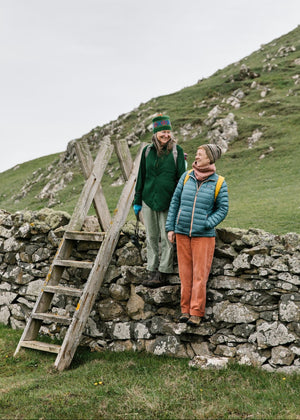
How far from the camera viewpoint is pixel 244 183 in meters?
20.5

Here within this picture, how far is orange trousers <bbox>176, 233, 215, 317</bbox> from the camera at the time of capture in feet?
19.5

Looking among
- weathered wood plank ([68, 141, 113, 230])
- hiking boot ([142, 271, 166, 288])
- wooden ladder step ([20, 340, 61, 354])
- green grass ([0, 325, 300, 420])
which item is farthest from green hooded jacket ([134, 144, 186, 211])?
wooden ladder step ([20, 340, 61, 354])

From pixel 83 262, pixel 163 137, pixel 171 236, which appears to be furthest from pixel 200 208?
pixel 83 262

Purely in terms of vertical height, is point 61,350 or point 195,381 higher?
point 61,350

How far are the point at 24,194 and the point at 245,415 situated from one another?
35.1 m

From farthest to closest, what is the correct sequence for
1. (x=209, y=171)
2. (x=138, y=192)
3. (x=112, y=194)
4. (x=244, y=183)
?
1. (x=112, y=194)
2. (x=244, y=183)
3. (x=138, y=192)
4. (x=209, y=171)

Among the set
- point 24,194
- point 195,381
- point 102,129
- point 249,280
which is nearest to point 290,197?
point 249,280

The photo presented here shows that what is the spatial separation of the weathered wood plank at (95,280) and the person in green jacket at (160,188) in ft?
2.18

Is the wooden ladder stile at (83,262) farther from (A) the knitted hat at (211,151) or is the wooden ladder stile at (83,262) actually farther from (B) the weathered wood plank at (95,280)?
(A) the knitted hat at (211,151)

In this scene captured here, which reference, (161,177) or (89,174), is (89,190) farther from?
(161,177)

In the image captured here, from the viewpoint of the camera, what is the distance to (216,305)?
20.4 feet

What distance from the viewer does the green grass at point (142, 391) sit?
187 inches

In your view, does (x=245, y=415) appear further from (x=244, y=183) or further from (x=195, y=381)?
(x=244, y=183)

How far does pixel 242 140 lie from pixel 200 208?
22.6 m
